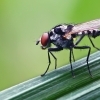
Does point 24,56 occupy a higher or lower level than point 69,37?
lower

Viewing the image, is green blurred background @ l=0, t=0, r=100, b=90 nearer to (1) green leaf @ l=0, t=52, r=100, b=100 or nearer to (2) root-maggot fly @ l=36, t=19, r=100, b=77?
(2) root-maggot fly @ l=36, t=19, r=100, b=77

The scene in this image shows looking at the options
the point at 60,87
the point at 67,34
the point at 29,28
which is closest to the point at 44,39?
the point at 67,34

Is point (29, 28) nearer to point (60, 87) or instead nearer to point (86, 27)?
point (86, 27)

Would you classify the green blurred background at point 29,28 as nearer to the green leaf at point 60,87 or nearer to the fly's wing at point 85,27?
the fly's wing at point 85,27

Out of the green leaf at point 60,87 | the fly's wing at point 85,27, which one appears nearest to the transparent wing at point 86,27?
the fly's wing at point 85,27

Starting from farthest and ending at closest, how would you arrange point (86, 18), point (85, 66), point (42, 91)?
point (86, 18) → point (85, 66) → point (42, 91)

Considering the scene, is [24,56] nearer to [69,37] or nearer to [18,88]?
[69,37]

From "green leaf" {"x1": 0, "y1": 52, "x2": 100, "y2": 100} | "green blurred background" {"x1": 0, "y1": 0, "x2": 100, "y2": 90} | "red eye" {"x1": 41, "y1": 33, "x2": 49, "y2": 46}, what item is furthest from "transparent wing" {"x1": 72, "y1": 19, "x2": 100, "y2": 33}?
"green blurred background" {"x1": 0, "y1": 0, "x2": 100, "y2": 90}

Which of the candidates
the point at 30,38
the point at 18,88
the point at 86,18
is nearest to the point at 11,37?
the point at 30,38
